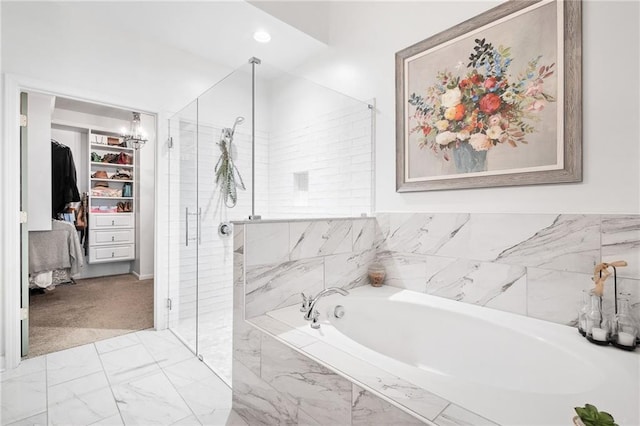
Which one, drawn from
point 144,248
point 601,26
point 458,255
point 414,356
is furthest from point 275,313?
point 144,248

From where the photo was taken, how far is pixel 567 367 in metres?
1.27

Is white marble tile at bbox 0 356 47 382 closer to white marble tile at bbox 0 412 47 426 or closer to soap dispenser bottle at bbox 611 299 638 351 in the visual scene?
white marble tile at bbox 0 412 47 426

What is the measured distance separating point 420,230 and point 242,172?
1244mm

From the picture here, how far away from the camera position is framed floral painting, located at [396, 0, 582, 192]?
1494mm

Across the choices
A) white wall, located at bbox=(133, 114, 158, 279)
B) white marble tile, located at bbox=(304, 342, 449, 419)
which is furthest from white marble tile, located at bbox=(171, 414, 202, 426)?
white wall, located at bbox=(133, 114, 158, 279)

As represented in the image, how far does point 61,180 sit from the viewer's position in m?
4.09

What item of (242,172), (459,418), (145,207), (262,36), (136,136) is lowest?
(459,418)

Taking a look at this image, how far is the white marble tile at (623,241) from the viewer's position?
52.1 inches

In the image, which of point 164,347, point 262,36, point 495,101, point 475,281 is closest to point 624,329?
point 475,281

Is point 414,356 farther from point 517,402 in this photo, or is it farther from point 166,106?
point 166,106

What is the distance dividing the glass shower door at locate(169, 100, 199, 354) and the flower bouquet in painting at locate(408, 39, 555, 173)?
1723 millimetres

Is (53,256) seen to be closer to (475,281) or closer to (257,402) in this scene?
(257,402)

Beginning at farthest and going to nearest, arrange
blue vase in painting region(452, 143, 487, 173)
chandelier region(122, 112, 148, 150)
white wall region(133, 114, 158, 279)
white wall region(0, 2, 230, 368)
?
white wall region(133, 114, 158, 279)
chandelier region(122, 112, 148, 150)
white wall region(0, 2, 230, 368)
blue vase in painting region(452, 143, 487, 173)

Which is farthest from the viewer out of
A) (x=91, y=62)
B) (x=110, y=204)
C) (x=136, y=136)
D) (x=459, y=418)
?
(x=110, y=204)
